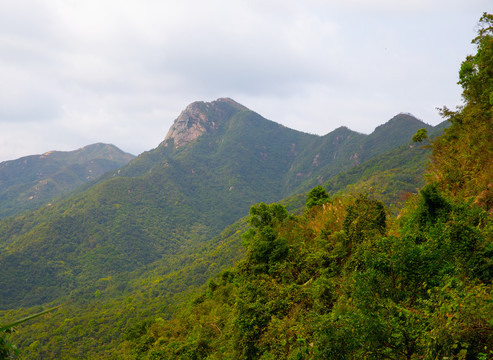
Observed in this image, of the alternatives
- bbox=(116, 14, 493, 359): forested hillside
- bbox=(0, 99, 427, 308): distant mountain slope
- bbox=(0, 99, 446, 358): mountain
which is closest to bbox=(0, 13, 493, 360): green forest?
bbox=(116, 14, 493, 359): forested hillside

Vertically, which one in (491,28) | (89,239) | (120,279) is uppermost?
(491,28)

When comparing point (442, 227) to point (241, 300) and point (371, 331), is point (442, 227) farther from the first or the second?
point (241, 300)

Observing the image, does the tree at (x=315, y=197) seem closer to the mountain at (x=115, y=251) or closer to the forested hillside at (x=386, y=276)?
the forested hillside at (x=386, y=276)

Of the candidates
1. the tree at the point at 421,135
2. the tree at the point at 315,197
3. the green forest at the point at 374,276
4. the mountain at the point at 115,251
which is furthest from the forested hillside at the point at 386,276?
the mountain at the point at 115,251

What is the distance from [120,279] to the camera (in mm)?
124750

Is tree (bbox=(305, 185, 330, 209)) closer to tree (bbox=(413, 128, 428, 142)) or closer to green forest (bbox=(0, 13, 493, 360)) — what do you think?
green forest (bbox=(0, 13, 493, 360))

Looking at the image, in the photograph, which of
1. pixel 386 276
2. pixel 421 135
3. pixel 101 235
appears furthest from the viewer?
pixel 101 235

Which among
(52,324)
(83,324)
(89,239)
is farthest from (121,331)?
(89,239)

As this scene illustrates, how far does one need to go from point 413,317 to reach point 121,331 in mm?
74436

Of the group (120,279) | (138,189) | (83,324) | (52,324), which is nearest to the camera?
(83,324)

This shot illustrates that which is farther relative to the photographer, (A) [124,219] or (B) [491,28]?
(A) [124,219]

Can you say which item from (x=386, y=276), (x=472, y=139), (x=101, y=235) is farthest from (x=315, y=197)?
(x=101, y=235)

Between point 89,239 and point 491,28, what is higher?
point 491,28

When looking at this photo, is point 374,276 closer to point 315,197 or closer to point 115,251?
point 315,197
